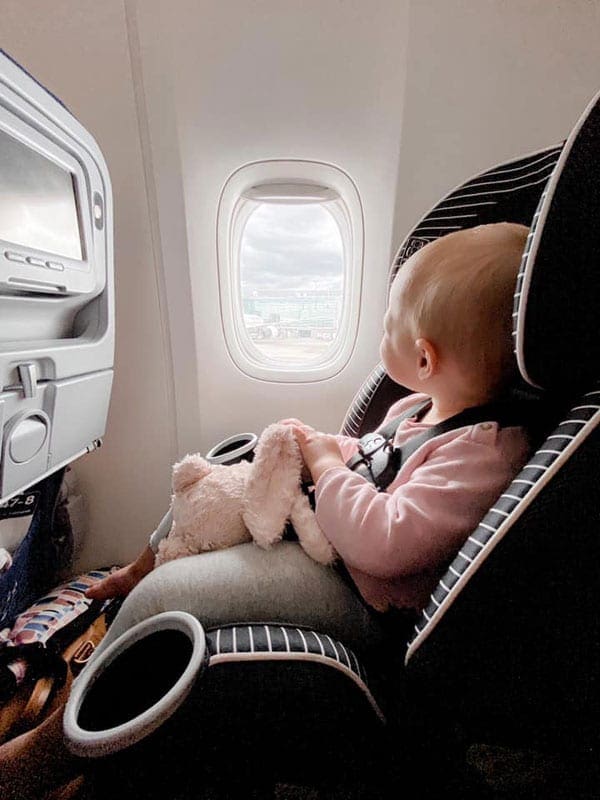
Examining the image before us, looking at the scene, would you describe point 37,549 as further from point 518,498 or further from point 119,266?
point 518,498

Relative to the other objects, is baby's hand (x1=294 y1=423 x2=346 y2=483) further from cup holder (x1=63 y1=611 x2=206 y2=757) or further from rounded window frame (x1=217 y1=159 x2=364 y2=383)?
rounded window frame (x1=217 y1=159 x2=364 y2=383)

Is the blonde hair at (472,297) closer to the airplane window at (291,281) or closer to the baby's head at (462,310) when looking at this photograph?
the baby's head at (462,310)

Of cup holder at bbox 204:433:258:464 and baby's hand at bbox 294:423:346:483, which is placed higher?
baby's hand at bbox 294:423:346:483

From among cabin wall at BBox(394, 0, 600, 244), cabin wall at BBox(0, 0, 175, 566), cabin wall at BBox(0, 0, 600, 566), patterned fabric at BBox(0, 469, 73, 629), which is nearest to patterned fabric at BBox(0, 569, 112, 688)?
patterned fabric at BBox(0, 469, 73, 629)

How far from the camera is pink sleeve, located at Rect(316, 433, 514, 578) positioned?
1.98ft

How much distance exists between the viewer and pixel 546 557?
45cm

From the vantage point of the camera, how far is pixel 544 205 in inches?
17.3

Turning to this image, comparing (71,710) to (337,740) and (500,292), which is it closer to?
(337,740)

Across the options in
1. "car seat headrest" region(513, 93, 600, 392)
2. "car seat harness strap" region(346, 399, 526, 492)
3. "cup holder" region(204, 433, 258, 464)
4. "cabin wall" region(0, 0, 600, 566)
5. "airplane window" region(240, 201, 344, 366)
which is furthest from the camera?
"airplane window" region(240, 201, 344, 366)

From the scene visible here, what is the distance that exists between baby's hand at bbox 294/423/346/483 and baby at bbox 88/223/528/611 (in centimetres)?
4

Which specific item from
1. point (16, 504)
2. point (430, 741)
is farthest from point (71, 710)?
point (16, 504)

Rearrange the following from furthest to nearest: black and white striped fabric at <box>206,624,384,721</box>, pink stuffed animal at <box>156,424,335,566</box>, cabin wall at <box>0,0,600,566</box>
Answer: cabin wall at <box>0,0,600,566</box> → pink stuffed animal at <box>156,424,335,566</box> → black and white striped fabric at <box>206,624,384,721</box>

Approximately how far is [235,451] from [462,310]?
1.94 feet

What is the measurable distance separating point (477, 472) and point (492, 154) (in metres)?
1.06
